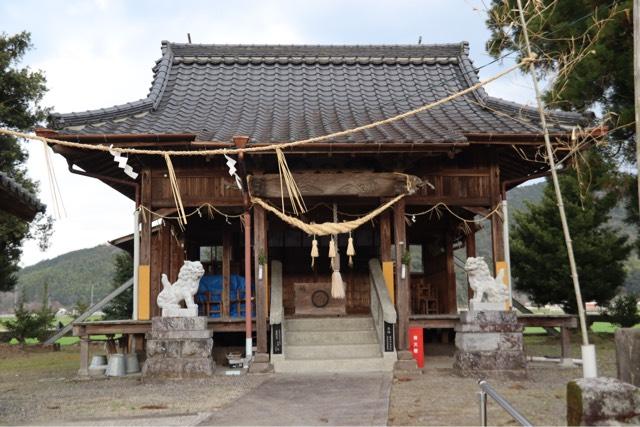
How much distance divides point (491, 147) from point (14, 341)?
19.0 metres

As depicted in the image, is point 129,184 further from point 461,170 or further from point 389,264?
point 461,170

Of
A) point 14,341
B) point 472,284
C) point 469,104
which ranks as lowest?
point 14,341

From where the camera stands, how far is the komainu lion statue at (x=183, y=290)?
10.6 m

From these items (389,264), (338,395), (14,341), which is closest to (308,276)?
(389,264)

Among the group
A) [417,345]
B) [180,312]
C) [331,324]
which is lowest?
[417,345]

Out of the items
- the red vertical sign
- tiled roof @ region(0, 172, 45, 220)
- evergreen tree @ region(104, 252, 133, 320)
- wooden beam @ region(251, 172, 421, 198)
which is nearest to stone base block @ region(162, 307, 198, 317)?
wooden beam @ region(251, 172, 421, 198)

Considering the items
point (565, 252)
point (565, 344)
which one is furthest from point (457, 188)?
point (565, 252)

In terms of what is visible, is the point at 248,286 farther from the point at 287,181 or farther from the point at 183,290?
the point at 287,181

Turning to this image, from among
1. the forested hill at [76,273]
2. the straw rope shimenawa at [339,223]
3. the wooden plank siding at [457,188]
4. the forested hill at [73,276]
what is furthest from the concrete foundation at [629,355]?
the forested hill at [73,276]

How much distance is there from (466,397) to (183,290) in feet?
16.7

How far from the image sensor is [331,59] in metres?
15.9

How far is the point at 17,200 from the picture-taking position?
815cm

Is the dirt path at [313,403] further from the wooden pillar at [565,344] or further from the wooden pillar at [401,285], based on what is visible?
the wooden pillar at [565,344]

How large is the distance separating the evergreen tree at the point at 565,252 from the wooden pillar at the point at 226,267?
Answer: 10449 mm
